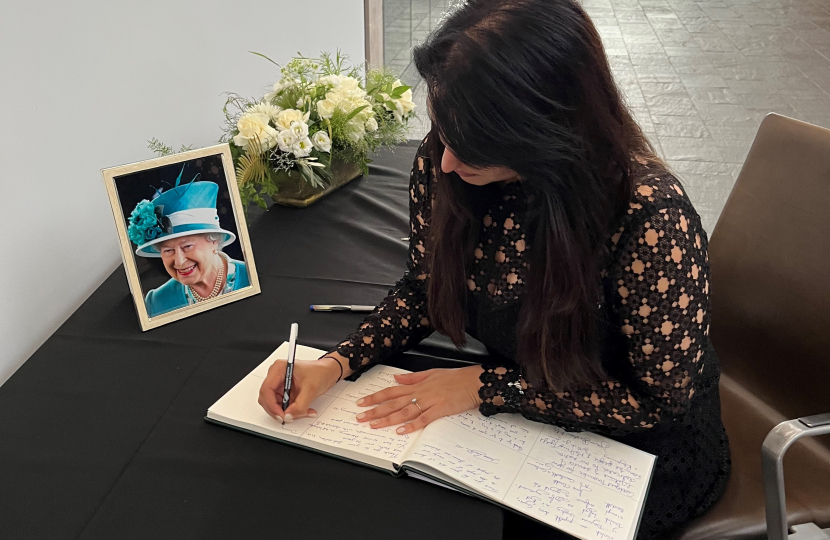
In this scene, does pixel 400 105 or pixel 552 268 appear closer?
pixel 552 268

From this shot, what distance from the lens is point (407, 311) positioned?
1.19m

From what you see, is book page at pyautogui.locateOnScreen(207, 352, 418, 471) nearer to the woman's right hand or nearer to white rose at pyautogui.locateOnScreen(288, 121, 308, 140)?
the woman's right hand

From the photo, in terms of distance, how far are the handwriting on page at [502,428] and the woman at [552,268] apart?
2 centimetres

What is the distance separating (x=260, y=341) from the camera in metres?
1.21

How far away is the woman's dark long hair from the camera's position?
0.83 metres

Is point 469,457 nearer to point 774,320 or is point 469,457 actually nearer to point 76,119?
point 774,320

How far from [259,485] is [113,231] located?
90cm

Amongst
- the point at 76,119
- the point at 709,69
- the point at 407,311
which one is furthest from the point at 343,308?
the point at 709,69

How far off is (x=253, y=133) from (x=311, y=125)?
0.57ft

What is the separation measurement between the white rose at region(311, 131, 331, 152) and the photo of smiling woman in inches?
14.0

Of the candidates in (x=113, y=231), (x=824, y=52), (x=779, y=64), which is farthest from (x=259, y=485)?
(x=824, y=52)

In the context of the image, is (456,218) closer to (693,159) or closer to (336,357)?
(336,357)

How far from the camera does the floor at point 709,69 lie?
372 cm

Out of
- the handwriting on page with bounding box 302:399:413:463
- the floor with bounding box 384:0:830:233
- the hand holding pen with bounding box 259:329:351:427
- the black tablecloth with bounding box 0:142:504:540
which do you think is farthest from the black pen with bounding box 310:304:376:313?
the floor with bounding box 384:0:830:233
